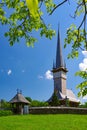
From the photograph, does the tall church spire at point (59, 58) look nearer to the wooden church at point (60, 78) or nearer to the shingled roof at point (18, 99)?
the wooden church at point (60, 78)

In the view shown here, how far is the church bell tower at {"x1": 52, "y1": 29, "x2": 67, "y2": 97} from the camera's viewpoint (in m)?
85.2

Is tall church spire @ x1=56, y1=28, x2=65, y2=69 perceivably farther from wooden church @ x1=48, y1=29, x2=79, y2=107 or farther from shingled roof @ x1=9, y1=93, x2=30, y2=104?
shingled roof @ x1=9, y1=93, x2=30, y2=104

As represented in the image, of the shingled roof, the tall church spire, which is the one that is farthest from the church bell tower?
the shingled roof

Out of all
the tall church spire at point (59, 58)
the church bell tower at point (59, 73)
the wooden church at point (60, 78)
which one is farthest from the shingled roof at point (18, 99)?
the tall church spire at point (59, 58)

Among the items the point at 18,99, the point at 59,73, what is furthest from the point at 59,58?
the point at 18,99

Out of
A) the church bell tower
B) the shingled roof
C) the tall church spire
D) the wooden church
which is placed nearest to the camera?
the shingled roof

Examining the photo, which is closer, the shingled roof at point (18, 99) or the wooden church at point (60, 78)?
the shingled roof at point (18, 99)

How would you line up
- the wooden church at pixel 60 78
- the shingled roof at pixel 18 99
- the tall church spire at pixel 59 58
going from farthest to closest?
the tall church spire at pixel 59 58 → the wooden church at pixel 60 78 → the shingled roof at pixel 18 99

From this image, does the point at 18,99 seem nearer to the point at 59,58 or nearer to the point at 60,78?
the point at 60,78

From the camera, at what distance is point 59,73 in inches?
3516

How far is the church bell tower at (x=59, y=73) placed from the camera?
85.2m

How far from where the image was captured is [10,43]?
28.0ft

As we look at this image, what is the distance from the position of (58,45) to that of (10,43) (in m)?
87.1

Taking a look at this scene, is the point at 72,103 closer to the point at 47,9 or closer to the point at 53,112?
the point at 53,112
